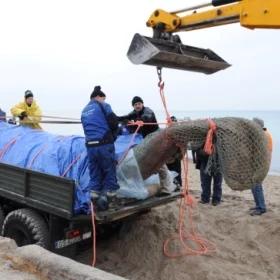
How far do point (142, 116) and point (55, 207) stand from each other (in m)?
2.00

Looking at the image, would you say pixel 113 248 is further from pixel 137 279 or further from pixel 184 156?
pixel 184 156

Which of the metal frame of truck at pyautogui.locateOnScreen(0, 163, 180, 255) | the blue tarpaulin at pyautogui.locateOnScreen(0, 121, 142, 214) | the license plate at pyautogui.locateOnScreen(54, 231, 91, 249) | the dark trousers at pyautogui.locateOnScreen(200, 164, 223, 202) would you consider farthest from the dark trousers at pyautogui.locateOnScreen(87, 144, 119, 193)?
the dark trousers at pyautogui.locateOnScreen(200, 164, 223, 202)

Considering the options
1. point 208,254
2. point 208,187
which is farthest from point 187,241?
point 208,187

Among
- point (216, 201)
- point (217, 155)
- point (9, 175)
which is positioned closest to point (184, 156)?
point (217, 155)

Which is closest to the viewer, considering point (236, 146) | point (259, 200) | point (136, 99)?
point (236, 146)

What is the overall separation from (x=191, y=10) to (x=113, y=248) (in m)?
3.21

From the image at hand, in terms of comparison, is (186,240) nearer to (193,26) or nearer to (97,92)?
(97,92)

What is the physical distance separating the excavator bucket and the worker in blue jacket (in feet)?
2.42

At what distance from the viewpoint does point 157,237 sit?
6.33 meters

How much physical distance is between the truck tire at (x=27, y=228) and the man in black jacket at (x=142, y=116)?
1.73 meters

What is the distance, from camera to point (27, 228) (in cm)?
538

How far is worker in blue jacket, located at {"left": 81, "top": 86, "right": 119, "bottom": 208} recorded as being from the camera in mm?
5238

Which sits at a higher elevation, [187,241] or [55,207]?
[55,207]

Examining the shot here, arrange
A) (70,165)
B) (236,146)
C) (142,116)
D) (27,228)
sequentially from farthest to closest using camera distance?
(142,116) < (70,165) < (27,228) < (236,146)
